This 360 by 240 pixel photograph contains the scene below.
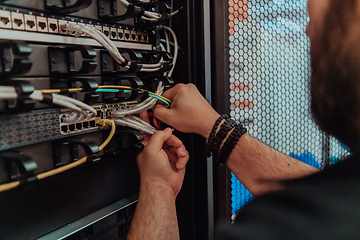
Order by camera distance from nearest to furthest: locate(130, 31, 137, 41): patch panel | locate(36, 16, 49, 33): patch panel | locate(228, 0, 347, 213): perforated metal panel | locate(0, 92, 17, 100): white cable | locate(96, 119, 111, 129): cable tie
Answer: locate(0, 92, 17, 100): white cable, locate(36, 16, 49, 33): patch panel, locate(96, 119, 111, 129): cable tie, locate(130, 31, 137, 41): patch panel, locate(228, 0, 347, 213): perforated metal panel

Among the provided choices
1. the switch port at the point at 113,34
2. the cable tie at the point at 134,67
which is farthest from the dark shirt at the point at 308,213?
the switch port at the point at 113,34

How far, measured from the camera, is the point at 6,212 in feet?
1.84

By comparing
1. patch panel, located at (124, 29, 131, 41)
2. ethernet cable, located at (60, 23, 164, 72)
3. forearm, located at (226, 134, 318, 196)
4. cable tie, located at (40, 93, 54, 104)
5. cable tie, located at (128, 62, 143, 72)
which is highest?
patch panel, located at (124, 29, 131, 41)

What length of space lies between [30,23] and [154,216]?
1.95ft

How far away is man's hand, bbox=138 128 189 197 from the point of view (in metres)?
0.77

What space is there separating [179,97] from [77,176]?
0.37 meters

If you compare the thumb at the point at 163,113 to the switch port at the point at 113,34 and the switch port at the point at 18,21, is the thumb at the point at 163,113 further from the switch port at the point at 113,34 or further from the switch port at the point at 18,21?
the switch port at the point at 18,21

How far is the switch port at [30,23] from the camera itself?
531mm

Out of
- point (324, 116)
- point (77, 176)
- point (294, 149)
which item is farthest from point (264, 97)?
point (77, 176)

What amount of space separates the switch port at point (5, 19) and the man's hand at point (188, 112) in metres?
0.44

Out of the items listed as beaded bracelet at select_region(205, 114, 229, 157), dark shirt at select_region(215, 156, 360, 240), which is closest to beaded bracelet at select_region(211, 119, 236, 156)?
beaded bracelet at select_region(205, 114, 229, 157)

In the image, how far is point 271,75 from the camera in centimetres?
99

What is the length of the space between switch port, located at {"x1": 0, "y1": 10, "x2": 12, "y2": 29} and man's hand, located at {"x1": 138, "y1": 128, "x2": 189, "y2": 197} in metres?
0.44

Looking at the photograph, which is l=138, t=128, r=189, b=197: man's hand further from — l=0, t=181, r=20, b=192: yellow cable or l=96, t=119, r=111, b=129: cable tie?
l=0, t=181, r=20, b=192: yellow cable
